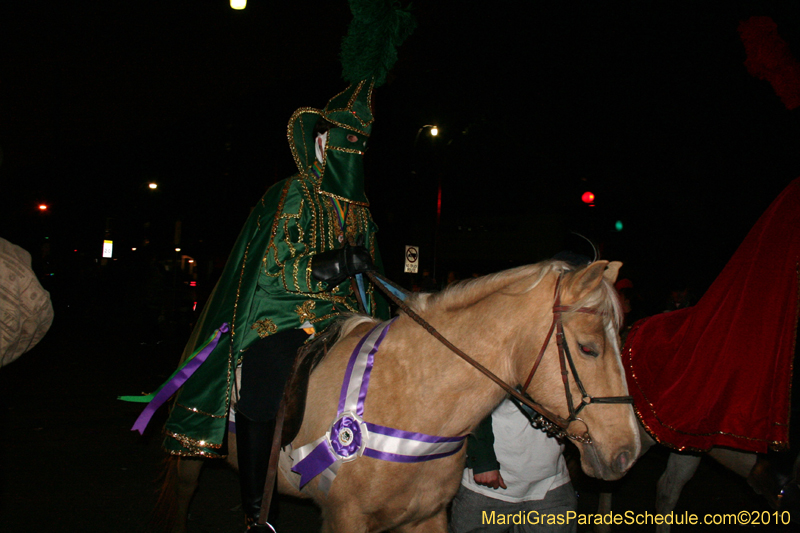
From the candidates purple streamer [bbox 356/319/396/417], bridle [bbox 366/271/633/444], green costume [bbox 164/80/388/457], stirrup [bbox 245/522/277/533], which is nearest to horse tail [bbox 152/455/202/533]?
green costume [bbox 164/80/388/457]

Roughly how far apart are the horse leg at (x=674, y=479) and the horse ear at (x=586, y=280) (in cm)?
296

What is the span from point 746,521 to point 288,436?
4574 millimetres

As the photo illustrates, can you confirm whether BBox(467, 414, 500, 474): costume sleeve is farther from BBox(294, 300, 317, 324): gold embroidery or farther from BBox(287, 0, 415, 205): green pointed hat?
BBox(287, 0, 415, 205): green pointed hat

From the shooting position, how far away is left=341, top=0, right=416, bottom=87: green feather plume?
326cm

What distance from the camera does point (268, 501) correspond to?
2.69 meters

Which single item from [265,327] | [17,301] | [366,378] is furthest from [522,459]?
[17,301]

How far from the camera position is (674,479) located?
4375 millimetres

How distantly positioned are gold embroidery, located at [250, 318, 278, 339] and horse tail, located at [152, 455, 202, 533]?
4.12 feet

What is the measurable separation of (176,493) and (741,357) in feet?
13.1

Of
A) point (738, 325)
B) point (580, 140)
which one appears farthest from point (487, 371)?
point (580, 140)

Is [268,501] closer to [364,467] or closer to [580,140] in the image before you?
[364,467]

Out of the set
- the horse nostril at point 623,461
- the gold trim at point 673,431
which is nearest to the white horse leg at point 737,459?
the gold trim at point 673,431

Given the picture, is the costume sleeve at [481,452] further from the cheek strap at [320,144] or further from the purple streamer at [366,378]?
the cheek strap at [320,144]

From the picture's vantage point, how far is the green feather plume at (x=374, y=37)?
10.7 feet
